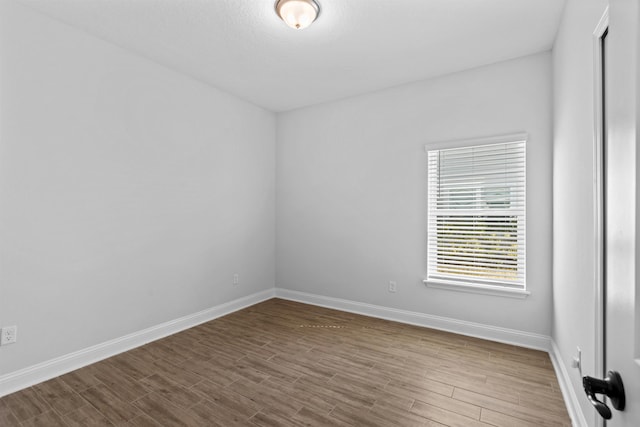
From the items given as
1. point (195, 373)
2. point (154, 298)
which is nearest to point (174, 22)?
point (154, 298)

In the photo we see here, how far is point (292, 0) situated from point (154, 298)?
3.01 metres

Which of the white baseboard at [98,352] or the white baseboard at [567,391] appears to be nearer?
the white baseboard at [567,391]

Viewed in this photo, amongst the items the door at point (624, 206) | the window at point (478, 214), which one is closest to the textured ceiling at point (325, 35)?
the window at point (478, 214)

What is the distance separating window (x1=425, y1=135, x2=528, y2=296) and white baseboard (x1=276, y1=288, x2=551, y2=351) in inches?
16.1

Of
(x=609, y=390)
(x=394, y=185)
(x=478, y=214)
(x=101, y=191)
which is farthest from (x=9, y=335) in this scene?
(x=478, y=214)

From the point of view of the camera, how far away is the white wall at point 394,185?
3.02 m

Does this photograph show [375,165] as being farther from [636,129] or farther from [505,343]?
[636,129]

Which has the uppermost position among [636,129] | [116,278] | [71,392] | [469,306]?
[636,129]

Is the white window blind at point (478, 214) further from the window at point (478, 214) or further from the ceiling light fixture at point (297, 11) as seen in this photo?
the ceiling light fixture at point (297, 11)

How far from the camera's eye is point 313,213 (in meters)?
4.47

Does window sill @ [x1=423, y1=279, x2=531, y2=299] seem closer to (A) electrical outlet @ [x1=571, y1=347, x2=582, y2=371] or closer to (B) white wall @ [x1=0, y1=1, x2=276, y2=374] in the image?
(A) electrical outlet @ [x1=571, y1=347, x2=582, y2=371]

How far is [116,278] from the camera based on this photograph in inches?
115

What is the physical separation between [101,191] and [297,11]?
2269 mm

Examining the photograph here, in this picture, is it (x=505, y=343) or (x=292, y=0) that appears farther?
(x=505, y=343)
